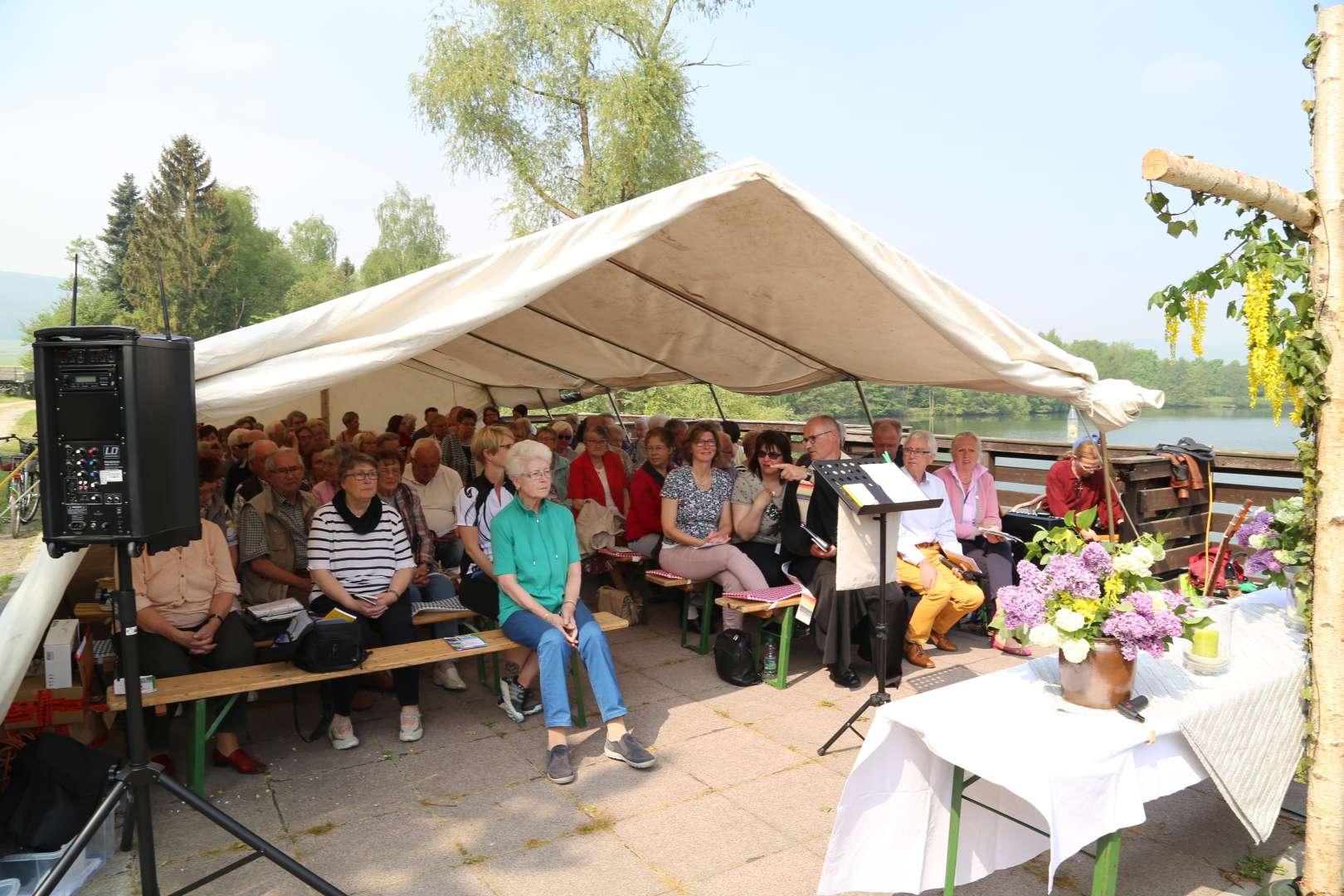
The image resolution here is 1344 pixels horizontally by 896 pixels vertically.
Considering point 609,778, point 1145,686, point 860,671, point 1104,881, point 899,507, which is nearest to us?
point 1104,881

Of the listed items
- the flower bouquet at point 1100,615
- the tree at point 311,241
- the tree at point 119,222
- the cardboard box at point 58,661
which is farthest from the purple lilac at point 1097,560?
the tree at point 311,241

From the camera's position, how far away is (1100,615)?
2543 mm

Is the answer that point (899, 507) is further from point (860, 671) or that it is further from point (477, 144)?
point (477, 144)

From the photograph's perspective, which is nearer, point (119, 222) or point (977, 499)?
point (977, 499)

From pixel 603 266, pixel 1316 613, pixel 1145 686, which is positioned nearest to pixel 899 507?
pixel 1145 686

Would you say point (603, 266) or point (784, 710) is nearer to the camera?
point (784, 710)

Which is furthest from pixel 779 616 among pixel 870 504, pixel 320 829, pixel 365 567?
pixel 320 829

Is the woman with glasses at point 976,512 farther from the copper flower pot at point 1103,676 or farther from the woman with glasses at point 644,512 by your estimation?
the copper flower pot at point 1103,676

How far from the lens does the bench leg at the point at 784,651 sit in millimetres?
4656

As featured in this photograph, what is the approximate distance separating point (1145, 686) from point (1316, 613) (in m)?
0.49

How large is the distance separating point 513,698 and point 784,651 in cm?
136

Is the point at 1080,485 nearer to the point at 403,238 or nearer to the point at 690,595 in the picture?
the point at 690,595

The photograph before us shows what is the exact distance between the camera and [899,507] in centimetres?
388

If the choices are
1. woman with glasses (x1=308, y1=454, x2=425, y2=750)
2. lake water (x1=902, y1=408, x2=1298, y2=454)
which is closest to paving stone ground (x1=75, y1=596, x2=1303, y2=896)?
woman with glasses (x1=308, y1=454, x2=425, y2=750)
